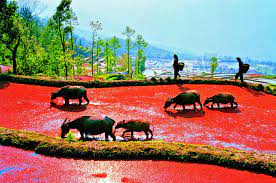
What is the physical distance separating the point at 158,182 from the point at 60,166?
4008 millimetres

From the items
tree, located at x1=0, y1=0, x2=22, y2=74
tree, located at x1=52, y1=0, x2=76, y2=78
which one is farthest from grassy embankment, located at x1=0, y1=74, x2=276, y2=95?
tree, located at x1=52, y1=0, x2=76, y2=78

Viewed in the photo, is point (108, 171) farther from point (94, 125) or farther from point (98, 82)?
point (98, 82)

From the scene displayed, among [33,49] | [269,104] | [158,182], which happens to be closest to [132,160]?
[158,182]

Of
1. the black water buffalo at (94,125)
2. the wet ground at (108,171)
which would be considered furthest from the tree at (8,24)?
the wet ground at (108,171)

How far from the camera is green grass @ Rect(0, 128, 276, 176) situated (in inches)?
458

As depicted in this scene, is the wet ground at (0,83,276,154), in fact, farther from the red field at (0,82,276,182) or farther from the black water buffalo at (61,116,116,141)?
the black water buffalo at (61,116,116,141)

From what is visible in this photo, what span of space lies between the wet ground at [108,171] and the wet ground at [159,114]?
11.1ft

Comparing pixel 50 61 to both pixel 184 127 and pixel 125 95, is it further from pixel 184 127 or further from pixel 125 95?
pixel 184 127

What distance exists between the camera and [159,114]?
63.8ft

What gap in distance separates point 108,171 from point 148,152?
2.11 meters

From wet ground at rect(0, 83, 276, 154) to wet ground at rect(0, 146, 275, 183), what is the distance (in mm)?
3374

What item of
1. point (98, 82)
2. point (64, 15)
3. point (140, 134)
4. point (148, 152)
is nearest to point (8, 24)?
point (64, 15)

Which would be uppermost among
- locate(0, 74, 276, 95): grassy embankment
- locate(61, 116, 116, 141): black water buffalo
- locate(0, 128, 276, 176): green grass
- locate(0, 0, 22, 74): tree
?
locate(0, 0, 22, 74): tree

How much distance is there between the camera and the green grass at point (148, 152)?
1163 centimetres
